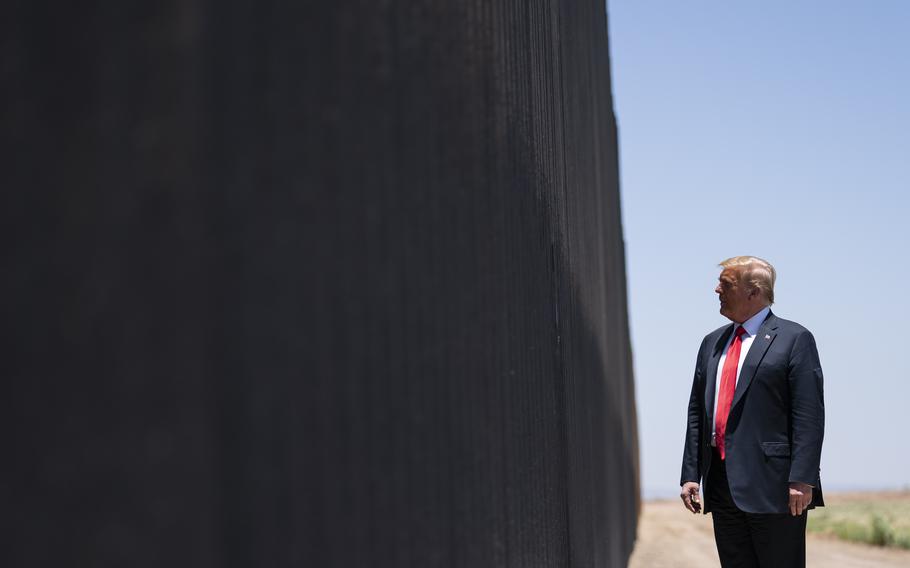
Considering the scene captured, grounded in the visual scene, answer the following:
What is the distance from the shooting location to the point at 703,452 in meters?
5.51

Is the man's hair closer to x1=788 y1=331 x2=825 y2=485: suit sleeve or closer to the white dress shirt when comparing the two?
the white dress shirt

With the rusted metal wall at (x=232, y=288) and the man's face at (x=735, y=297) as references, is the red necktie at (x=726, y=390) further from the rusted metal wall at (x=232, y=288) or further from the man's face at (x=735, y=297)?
the rusted metal wall at (x=232, y=288)

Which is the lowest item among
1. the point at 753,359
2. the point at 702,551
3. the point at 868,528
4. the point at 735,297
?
the point at 868,528

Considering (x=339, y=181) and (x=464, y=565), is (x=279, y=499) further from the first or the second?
(x=464, y=565)

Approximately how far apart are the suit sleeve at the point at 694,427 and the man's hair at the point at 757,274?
1.57 ft

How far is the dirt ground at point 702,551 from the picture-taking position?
48.1 ft

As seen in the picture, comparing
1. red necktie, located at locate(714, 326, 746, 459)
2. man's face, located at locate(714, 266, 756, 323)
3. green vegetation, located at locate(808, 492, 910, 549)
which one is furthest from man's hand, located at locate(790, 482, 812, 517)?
green vegetation, located at locate(808, 492, 910, 549)

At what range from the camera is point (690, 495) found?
548cm

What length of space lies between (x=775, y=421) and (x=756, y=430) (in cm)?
10

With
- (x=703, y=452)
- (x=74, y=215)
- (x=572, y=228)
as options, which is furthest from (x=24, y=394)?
(x=572, y=228)

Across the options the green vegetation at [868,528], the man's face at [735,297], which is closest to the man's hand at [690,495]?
the man's face at [735,297]

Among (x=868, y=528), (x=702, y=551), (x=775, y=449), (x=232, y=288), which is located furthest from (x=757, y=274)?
(x=868, y=528)

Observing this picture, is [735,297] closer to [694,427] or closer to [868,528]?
[694,427]

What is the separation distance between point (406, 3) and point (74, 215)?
1.16 m
